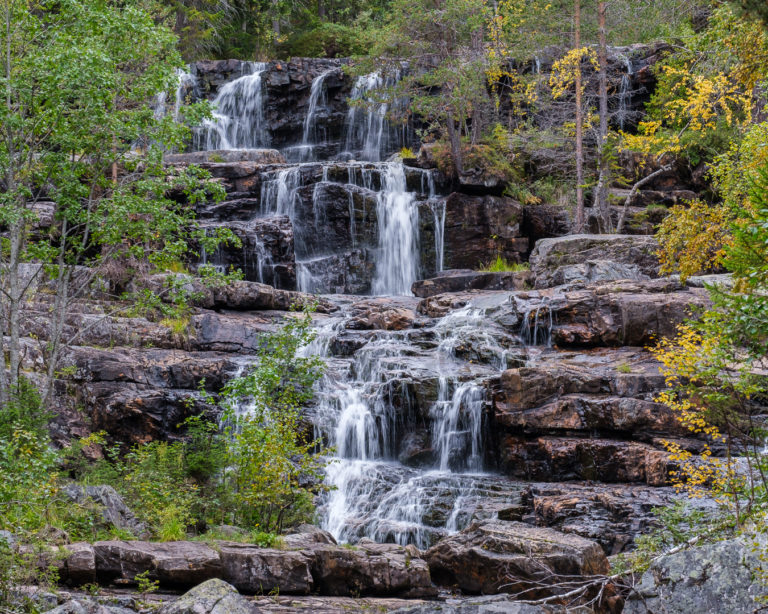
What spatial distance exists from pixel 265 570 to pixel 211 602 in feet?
5.91

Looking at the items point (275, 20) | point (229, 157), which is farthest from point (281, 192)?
point (275, 20)

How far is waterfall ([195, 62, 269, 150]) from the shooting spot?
28.6 m

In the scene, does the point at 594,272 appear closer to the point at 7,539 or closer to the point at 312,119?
the point at 7,539

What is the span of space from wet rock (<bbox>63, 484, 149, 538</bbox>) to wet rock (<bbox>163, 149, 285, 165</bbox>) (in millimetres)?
16822

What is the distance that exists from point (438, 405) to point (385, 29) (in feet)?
50.0

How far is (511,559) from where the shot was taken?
879 cm

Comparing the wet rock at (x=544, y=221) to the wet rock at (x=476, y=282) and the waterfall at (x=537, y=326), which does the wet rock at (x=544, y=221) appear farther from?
the waterfall at (x=537, y=326)

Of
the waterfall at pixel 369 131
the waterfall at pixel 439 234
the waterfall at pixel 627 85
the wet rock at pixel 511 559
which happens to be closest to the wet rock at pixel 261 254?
the waterfall at pixel 439 234

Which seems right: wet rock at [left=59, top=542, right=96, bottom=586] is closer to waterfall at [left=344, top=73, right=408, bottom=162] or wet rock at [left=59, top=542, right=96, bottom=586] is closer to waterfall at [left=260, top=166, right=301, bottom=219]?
waterfall at [left=260, top=166, right=301, bottom=219]

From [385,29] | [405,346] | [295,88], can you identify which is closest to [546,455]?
[405,346]

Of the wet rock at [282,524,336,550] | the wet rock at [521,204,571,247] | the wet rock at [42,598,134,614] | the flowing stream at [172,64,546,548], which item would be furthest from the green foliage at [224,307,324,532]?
the wet rock at [521,204,571,247]

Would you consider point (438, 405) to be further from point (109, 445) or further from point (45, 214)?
point (45, 214)

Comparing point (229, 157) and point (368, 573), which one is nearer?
point (368, 573)

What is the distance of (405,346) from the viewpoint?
52.5 ft
